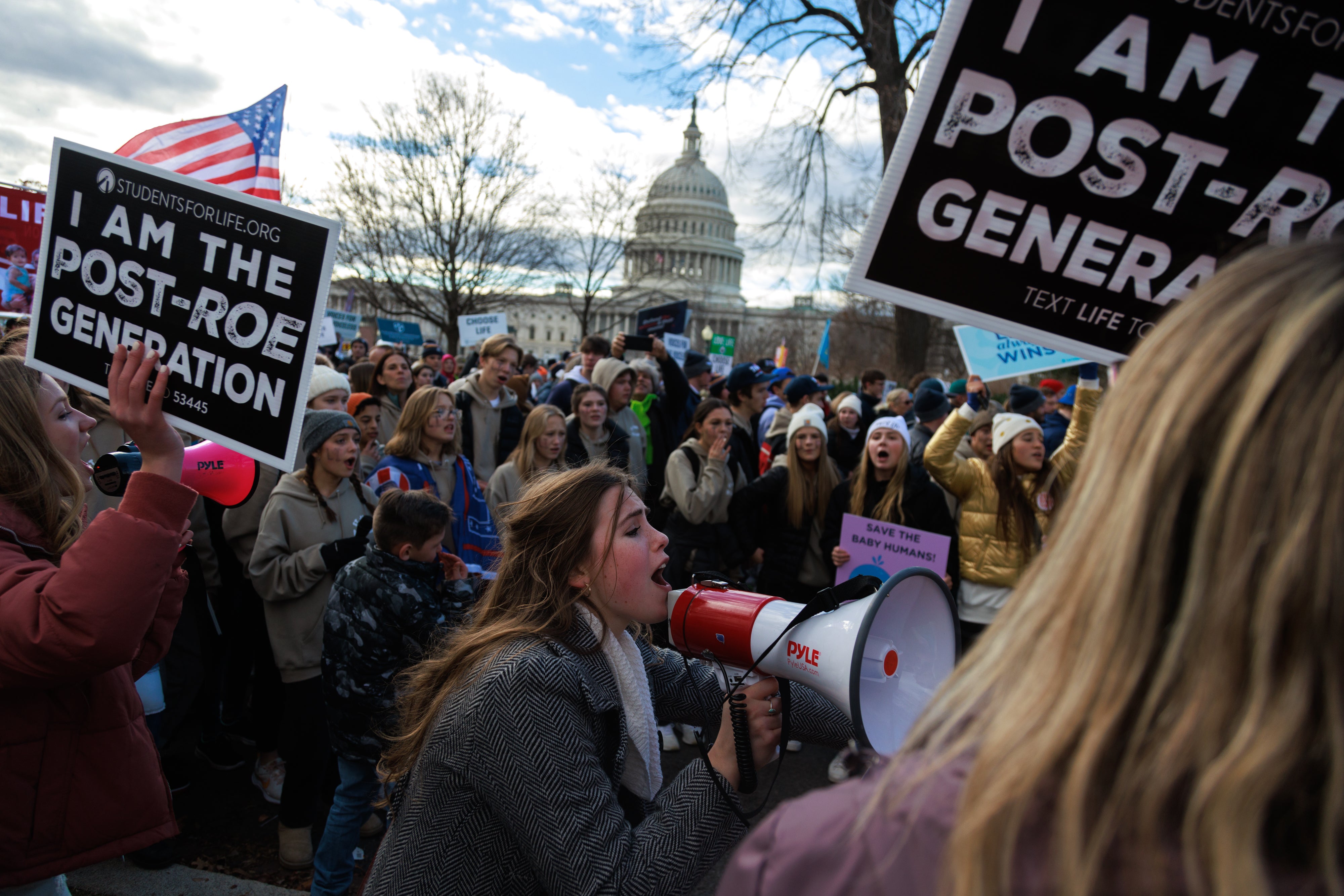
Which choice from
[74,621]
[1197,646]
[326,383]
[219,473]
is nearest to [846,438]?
[326,383]

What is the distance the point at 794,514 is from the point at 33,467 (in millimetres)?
3805

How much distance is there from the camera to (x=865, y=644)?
5.39 feet

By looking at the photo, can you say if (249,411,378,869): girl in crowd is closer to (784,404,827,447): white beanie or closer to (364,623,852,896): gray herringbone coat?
(364,623,852,896): gray herringbone coat

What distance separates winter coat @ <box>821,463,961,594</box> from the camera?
15.0ft

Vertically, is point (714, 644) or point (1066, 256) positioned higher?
point (1066, 256)

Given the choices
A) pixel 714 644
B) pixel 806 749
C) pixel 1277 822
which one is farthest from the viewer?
pixel 806 749

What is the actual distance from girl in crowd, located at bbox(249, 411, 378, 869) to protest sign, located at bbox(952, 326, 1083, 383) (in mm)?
4632

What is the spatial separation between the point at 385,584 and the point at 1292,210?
2.87 metres

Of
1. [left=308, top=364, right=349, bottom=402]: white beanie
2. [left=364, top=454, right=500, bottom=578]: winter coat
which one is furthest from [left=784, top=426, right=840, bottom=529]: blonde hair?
[left=308, top=364, right=349, bottom=402]: white beanie

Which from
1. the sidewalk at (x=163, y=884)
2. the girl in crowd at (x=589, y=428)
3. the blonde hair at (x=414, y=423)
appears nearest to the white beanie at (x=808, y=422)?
the girl in crowd at (x=589, y=428)

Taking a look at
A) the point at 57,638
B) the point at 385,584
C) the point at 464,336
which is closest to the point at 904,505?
the point at 385,584

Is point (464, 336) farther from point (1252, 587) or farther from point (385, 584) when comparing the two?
point (1252, 587)

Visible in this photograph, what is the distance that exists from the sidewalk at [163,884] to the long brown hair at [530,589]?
189 cm

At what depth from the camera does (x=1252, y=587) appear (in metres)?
0.64
